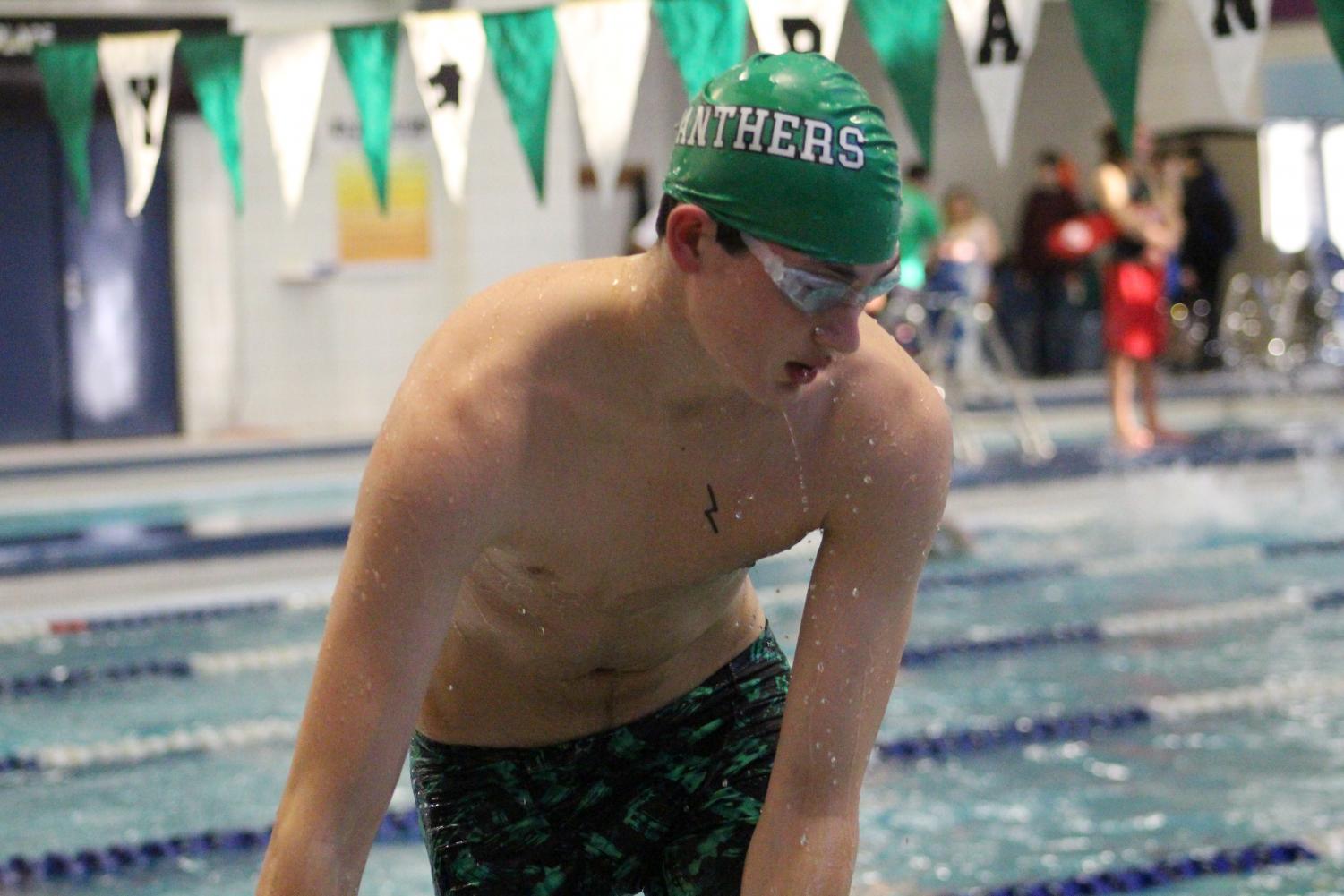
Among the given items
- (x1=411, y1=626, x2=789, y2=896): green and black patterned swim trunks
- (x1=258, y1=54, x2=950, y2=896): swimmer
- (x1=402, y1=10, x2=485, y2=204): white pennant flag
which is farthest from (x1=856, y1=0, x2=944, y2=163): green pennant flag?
(x1=411, y1=626, x2=789, y2=896): green and black patterned swim trunks

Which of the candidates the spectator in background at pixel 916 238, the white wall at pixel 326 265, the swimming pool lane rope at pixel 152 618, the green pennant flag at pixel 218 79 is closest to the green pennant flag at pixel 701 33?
the green pennant flag at pixel 218 79

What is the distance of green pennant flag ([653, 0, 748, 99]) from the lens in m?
4.24

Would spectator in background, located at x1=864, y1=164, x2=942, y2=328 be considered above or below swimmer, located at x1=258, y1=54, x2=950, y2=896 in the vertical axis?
below

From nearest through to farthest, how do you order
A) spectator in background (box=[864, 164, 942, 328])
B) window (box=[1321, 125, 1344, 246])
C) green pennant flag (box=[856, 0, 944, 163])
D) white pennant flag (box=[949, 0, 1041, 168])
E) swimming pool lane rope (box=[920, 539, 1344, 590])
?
green pennant flag (box=[856, 0, 944, 163]), white pennant flag (box=[949, 0, 1041, 168]), swimming pool lane rope (box=[920, 539, 1344, 590]), spectator in background (box=[864, 164, 942, 328]), window (box=[1321, 125, 1344, 246])

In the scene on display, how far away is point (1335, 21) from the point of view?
11.4ft

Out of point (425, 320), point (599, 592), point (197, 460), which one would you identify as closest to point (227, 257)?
point (425, 320)

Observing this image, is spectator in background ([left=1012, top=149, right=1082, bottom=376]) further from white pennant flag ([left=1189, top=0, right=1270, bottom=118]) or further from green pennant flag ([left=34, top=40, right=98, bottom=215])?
white pennant flag ([left=1189, top=0, right=1270, bottom=118])

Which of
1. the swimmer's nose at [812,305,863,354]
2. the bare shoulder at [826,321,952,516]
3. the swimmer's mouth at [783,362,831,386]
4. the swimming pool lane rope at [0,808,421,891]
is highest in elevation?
the swimmer's nose at [812,305,863,354]

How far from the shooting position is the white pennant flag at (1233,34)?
3787mm

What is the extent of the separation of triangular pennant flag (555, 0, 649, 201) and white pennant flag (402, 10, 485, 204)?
354mm

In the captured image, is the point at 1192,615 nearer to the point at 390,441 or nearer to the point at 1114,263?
the point at 1114,263

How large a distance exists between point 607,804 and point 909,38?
8.38 feet

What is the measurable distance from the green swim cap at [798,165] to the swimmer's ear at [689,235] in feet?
0.04

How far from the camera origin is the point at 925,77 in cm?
397
